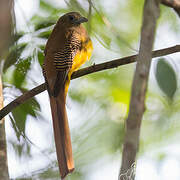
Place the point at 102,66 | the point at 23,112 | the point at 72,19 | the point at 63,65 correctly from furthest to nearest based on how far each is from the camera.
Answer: the point at 72,19, the point at 63,65, the point at 23,112, the point at 102,66

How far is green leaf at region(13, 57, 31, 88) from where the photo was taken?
8.72 feet

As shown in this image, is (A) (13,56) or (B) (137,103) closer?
(B) (137,103)

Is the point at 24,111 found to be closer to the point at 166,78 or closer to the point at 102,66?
the point at 102,66

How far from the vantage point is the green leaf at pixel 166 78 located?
1.49 metres

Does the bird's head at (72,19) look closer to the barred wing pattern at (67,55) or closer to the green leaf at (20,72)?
the barred wing pattern at (67,55)

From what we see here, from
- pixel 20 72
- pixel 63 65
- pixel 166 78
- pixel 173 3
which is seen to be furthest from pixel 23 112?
pixel 173 3

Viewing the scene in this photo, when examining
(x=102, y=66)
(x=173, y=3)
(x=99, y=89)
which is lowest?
(x=99, y=89)

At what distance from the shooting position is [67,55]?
2.76 metres

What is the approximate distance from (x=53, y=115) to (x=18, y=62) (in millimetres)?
485

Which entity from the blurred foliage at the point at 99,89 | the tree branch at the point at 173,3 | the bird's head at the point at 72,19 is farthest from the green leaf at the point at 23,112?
the tree branch at the point at 173,3

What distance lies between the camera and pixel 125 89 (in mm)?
3355

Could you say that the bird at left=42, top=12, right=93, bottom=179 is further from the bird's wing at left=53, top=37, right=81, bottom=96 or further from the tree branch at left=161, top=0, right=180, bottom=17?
the tree branch at left=161, top=0, right=180, bottom=17

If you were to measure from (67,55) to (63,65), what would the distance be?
4.7 inches

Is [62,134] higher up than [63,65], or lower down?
lower down
